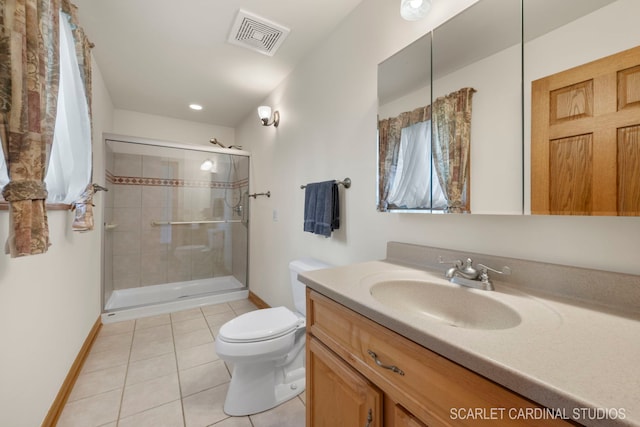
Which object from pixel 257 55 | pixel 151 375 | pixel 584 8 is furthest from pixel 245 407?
pixel 257 55

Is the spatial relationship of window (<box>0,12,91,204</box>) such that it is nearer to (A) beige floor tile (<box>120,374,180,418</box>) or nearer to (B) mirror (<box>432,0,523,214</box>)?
(A) beige floor tile (<box>120,374,180,418</box>)

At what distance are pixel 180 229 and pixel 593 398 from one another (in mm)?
3503

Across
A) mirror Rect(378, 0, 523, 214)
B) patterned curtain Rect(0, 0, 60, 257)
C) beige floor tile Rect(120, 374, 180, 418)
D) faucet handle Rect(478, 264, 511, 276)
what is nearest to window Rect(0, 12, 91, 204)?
patterned curtain Rect(0, 0, 60, 257)

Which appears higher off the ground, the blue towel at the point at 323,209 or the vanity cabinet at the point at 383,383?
the blue towel at the point at 323,209

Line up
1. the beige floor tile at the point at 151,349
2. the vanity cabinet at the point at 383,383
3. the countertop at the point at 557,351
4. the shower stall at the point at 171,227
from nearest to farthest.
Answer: the countertop at the point at 557,351 < the vanity cabinet at the point at 383,383 < the beige floor tile at the point at 151,349 < the shower stall at the point at 171,227

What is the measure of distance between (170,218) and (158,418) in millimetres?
2251

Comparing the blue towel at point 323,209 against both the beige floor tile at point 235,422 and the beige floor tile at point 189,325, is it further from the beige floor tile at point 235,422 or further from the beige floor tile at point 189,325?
the beige floor tile at point 189,325

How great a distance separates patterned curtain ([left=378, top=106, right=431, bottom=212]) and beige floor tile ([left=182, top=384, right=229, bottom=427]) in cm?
140

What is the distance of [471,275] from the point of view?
0.91 m

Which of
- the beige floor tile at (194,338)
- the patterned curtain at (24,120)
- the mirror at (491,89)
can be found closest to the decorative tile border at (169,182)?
the beige floor tile at (194,338)

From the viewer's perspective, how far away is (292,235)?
7.21 feet

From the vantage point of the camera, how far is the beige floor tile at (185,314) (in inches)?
100

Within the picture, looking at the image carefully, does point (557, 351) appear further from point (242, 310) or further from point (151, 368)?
point (242, 310)

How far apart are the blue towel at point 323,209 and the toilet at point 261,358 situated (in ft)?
1.89
